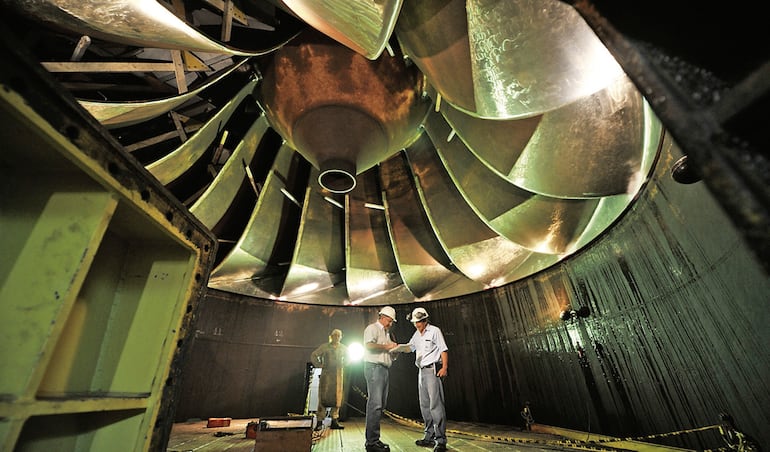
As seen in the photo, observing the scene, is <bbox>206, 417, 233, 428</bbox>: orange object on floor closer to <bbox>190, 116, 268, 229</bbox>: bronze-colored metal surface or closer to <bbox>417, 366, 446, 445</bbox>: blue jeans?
<bbox>190, 116, 268, 229</bbox>: bronze-colored metal surface

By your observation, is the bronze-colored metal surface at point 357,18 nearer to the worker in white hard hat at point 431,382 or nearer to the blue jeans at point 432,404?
the worker in white hard hat at point 431,382

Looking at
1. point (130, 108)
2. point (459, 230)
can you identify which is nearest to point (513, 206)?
point (459, 230)

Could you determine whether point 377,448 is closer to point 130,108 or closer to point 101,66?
point 130,108

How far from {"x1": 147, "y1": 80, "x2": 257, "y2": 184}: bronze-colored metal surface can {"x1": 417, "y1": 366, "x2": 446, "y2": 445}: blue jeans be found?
4622 mm

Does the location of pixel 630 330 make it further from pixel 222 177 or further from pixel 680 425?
pixel 222 177

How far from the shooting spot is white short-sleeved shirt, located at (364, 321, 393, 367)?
12.3 feet

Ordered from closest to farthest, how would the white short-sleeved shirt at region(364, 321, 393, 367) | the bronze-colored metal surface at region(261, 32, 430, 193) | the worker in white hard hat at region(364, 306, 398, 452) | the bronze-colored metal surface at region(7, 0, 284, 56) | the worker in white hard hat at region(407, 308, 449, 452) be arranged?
the bronze-colored metal surface at region(7, 0, 284, 56)
the worker in white hard hat at region(364, 306, 398, 452)
the worker in white hard hat at region(407, 308, 449, 452)
the bronze-colored metal surface at region(261, 32, 430, 193)
the white short-sleeved shirt at region(364, 321, 393, 367)

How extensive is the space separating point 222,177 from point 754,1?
19.4ft

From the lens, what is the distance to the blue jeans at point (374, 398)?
339cm

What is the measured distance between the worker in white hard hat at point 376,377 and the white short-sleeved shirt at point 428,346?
42cm

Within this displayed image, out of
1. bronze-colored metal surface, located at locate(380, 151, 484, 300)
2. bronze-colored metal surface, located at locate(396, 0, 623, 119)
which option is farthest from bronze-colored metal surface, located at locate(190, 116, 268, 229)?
bronze-colored metal surface, located at locate(396, 0, 623, 119)

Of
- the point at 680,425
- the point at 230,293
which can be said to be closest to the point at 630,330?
the point at 680,425

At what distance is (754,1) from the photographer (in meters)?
0.55

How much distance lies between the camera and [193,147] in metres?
4.87
